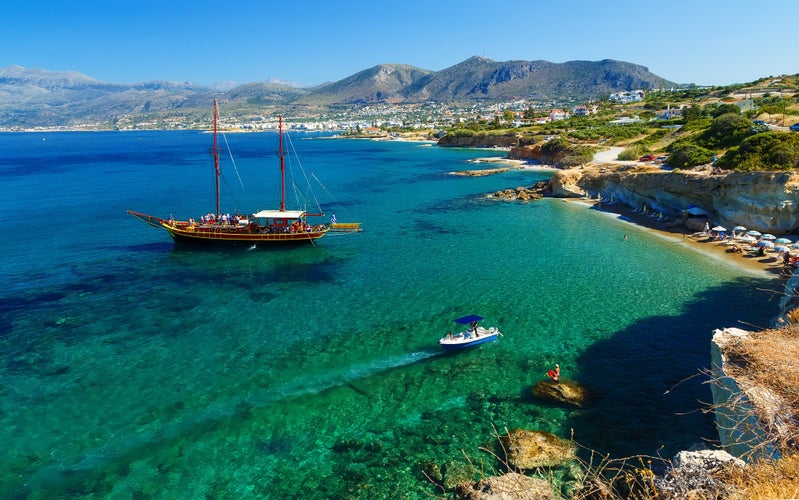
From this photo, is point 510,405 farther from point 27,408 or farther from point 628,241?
point 628,241

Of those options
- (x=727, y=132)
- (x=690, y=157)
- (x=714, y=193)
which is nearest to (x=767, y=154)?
(x=714, y=193)

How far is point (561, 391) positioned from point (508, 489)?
8.23m

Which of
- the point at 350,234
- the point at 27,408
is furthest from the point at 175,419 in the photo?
the point at 350,234

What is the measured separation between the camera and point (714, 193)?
126ft

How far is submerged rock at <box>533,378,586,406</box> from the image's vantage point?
664 inches

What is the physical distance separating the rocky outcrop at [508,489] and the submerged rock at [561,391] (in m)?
6.68

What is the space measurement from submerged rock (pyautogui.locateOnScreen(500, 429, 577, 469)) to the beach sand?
74.7 feet

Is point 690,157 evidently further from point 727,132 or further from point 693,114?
point 693,114

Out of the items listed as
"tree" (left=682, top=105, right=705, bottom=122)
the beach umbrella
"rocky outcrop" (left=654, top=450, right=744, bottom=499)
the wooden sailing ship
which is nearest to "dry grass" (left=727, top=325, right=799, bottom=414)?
"rocky outcrop" (left=654, top=450, right=744, bottom=499)

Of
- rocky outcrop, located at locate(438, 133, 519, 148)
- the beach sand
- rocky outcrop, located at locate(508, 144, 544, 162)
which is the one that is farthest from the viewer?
rocky outcrop, located at locate(438, 133, 519, 148)

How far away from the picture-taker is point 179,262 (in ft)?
115

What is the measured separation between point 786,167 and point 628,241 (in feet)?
41.2

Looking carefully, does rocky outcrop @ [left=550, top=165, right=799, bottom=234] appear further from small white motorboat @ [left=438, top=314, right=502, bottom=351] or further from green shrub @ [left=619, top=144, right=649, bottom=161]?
small white motorboat @ [left=438, top=314, right=502, bottom=351]

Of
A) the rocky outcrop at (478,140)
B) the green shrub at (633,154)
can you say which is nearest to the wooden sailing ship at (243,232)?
the green shrub at (633,154)
